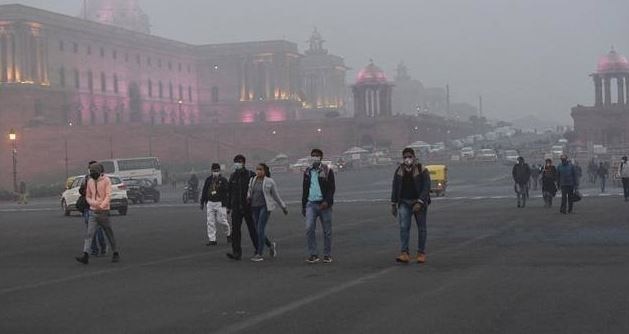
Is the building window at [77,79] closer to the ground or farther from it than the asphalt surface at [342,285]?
farther from it

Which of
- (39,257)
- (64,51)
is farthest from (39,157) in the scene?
(39,257)

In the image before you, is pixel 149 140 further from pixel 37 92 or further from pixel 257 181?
pixel 257 181

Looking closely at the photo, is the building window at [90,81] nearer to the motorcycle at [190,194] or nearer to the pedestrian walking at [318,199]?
the motorcycle at [190,194]

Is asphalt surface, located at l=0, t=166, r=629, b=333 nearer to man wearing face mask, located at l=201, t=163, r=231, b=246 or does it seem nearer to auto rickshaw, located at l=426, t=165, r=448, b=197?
man wearing face mask, located at l=201, t=163, r=231, b=246

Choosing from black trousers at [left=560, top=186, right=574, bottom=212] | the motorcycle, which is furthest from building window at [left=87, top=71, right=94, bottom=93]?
black trousers at [left=560, top=186, right=574, bottom=212]

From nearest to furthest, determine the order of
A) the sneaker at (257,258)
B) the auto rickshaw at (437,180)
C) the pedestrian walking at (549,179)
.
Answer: the sneaker at (257,258)
the pedestrian walking at (549,179)
the auto rickshaw at (437,180)

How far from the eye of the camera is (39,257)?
19.2 meters

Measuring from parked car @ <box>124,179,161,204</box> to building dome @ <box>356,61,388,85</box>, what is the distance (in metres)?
78.0

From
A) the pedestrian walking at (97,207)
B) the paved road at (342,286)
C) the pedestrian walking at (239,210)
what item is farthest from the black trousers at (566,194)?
the pedestrian walking at (97,207)

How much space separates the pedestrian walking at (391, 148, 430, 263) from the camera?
15789 mm

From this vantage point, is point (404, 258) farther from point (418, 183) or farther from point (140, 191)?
point (140, 191)

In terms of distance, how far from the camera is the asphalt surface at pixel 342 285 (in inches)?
405

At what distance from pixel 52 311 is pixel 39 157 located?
9467 centimetres

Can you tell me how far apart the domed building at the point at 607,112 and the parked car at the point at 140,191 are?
7029cm
